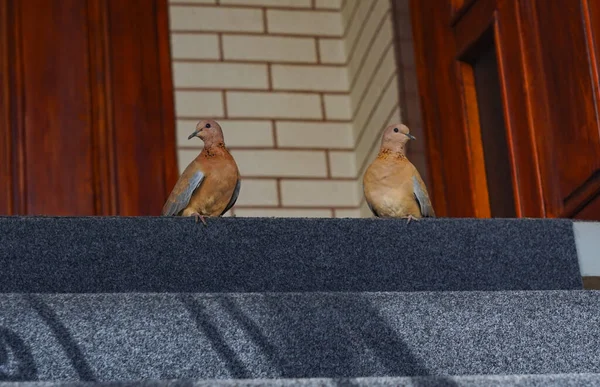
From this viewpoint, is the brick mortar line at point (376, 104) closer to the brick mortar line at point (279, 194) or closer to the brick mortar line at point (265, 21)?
the brick mortar line at point (279, 194)

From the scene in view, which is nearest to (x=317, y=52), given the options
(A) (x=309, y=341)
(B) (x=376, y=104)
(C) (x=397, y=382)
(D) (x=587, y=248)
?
(B) (x=376, y=104)

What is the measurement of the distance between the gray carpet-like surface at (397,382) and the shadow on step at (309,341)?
0.36 meters

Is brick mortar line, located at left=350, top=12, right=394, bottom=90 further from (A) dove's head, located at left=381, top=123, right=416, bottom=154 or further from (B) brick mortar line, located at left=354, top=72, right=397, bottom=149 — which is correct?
(A) dove's head, located at left=381, top=123, right=416, bottom=154

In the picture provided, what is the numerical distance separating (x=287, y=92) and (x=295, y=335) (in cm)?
287

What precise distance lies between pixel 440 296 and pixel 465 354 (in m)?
0.15

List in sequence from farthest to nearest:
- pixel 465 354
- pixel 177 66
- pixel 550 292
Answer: pixel 177 66 → pixel 550 292 → pixel 465 354

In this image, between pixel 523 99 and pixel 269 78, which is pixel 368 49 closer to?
pixel 269 78

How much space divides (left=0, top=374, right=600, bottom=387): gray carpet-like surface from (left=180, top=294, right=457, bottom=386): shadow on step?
1.18 ft

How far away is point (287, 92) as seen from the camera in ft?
16.6

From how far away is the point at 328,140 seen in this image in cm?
508

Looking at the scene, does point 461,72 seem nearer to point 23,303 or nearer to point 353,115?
point 353,115

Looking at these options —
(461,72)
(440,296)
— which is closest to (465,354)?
(440,296)

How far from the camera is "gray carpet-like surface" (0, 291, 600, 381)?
85.1 inches

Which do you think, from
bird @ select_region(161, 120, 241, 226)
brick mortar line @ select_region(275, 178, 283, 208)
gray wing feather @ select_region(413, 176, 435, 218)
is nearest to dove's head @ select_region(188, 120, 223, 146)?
bird @ select_region(161, 120, 241, 226)
